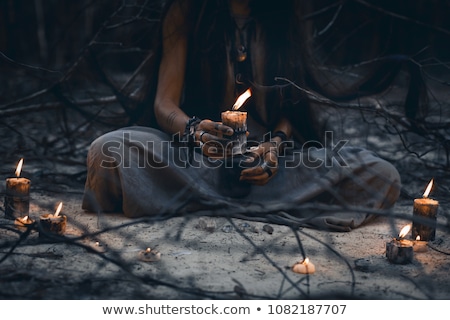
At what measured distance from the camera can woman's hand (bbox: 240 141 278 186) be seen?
3.64 meters

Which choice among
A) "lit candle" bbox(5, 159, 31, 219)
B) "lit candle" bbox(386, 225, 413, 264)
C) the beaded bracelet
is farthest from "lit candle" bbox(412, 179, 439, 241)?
"lit candle" bbox(5, 159, 31, 219)

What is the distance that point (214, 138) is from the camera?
3.34 m

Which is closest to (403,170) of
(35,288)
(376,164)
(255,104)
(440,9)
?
(376,164)

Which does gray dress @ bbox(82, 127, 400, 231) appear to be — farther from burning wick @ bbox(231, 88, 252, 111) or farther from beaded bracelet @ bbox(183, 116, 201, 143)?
burning wick @ bbox(231, 88, 252, 111)

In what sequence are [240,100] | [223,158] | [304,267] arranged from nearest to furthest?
[304,267], [240,100], [223,158]

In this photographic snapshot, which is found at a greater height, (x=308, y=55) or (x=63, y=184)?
(x=308, y=55)

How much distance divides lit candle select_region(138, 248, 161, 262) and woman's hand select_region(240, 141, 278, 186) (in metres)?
0.92

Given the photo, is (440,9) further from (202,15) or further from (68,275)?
(68,275)

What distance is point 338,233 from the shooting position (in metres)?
3.53

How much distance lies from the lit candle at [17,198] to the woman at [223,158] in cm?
40

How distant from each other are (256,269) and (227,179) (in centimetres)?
105

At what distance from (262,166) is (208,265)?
92 cm

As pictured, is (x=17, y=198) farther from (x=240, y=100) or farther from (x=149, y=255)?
(x=240, y=100)

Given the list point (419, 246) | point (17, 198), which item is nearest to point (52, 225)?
point (17, 198)
